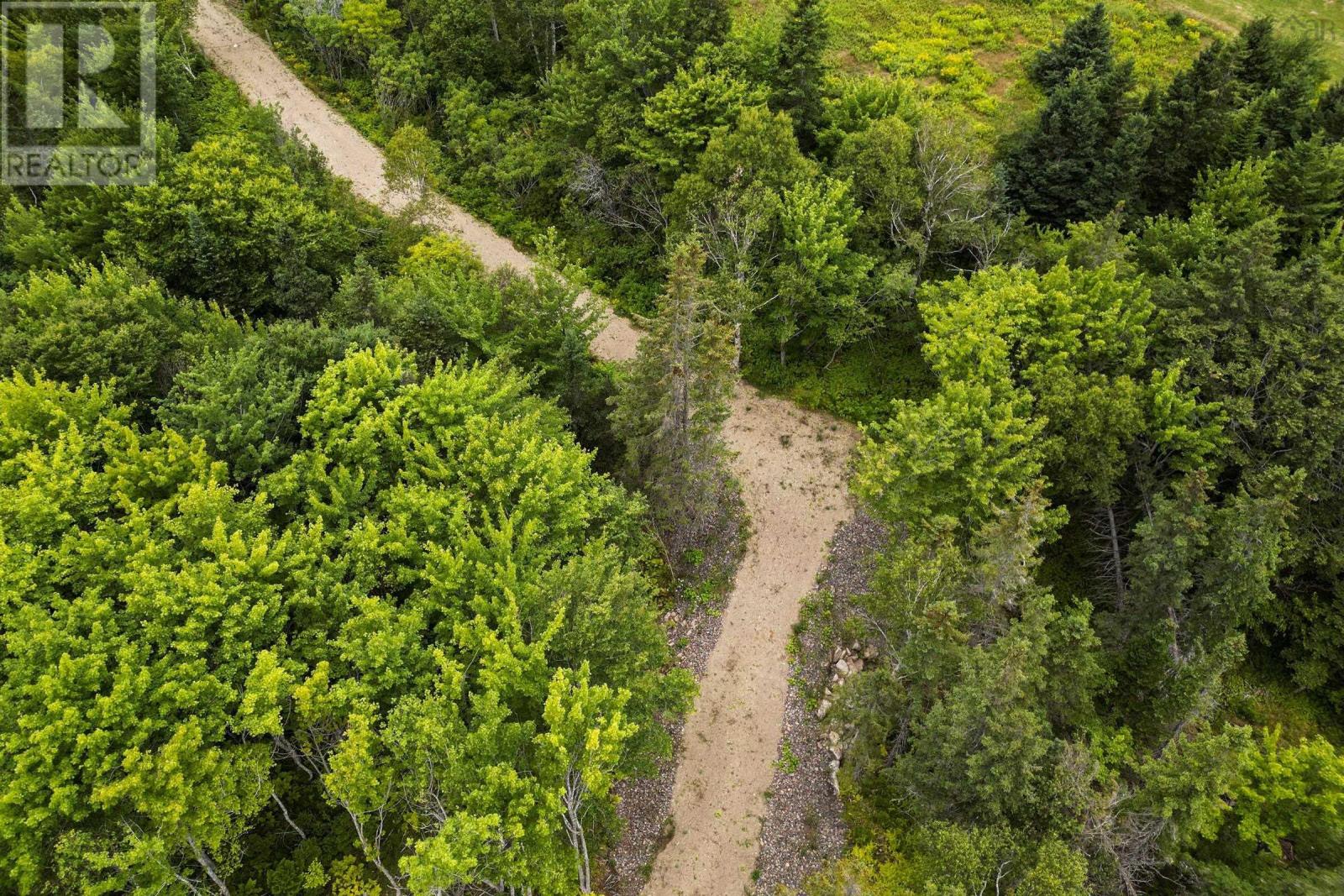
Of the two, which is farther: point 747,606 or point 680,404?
point 747,606

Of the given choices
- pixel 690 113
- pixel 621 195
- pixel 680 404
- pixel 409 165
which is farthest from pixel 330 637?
pixel 621 195

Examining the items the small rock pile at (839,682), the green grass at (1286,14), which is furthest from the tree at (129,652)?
the green grass at (1286,14)

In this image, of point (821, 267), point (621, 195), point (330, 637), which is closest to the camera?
point (330, 637)

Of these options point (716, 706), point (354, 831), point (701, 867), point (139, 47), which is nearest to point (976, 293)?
point (716, 706)

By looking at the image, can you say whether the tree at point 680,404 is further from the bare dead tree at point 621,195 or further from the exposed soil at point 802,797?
the bare dead tree at point 621,195

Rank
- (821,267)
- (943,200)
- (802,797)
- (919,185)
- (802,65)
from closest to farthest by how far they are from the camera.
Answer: (802,797) → (821,267) → (943,200) → (919,185) → (802,65)

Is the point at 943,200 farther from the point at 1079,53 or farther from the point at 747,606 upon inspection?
the point at 747,606
